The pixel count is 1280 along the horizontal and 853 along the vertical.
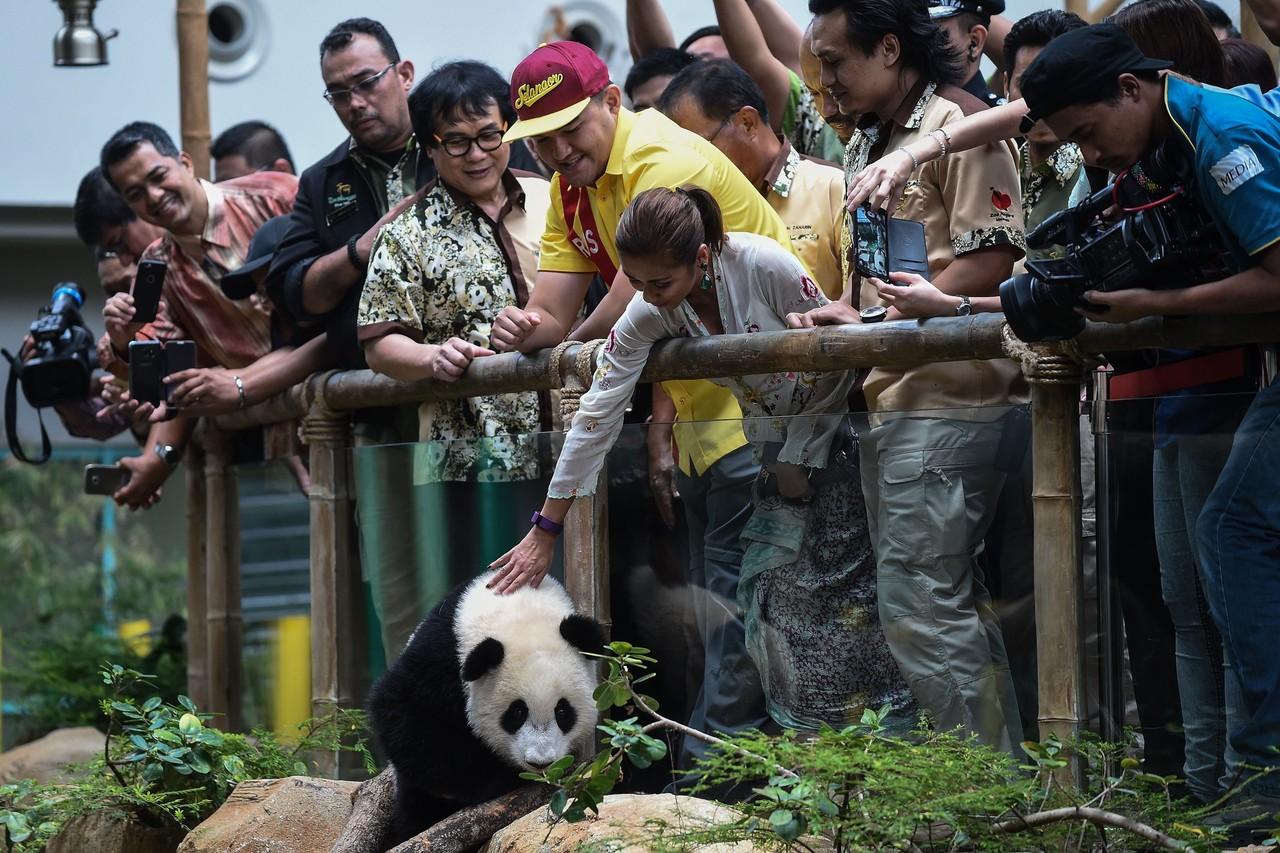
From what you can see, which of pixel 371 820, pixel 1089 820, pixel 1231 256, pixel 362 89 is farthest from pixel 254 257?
pixel 1089 820

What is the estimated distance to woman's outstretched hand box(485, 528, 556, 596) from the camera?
13.2 feet

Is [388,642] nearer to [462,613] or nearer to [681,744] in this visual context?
[462,613]

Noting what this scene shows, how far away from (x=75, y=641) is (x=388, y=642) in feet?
17.7

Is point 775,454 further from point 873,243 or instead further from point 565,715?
point 565,715

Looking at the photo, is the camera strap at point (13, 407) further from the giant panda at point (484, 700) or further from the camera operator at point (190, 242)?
the giant panda at point (484, 700)

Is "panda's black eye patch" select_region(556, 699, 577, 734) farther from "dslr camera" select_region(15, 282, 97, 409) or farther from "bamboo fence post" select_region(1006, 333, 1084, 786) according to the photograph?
"dslr camera" select_region(15, 282, 97, 409)

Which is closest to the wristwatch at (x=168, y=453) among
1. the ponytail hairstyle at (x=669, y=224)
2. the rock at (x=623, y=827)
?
the rock at (x=623, y=827)

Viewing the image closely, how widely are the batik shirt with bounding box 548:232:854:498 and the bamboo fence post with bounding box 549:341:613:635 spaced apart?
0.21 m

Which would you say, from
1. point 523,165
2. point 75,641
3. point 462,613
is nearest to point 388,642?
point 462,613

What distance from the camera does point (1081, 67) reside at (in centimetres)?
306

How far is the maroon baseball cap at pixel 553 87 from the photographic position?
409cm

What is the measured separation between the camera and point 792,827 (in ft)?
9.07

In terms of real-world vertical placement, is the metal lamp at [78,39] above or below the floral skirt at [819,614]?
above

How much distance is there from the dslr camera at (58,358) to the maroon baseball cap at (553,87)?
359 centimetres
